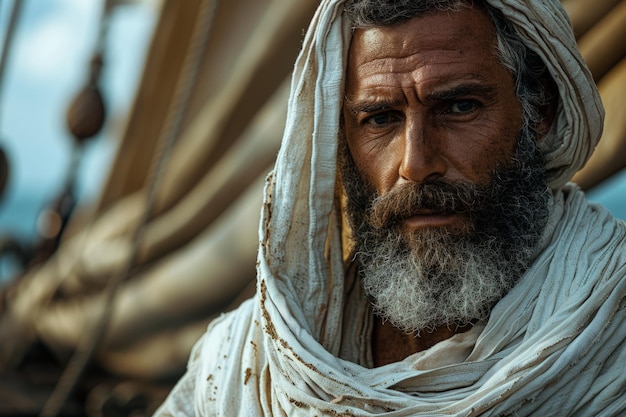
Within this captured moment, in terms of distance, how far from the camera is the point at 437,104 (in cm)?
203

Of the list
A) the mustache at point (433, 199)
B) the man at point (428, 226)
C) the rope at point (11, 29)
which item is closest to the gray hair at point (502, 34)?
the man at point (428, 226)

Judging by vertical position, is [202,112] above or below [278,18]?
below

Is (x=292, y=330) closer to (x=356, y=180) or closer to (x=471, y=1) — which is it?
(x=356, y=180)

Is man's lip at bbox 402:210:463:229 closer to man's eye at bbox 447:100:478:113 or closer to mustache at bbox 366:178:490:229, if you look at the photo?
mustache at bbox 366:178:490:229

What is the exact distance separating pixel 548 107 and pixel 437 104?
0.27 meters

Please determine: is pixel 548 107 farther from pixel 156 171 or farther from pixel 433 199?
pixel 156 171

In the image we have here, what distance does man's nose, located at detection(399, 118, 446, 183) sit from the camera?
1982 millimetres

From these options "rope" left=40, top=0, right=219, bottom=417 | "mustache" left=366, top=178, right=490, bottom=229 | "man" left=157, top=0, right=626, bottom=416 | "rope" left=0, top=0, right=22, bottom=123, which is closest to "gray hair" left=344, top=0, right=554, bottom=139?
"man" left=157, top=0, right=626, bottom=416

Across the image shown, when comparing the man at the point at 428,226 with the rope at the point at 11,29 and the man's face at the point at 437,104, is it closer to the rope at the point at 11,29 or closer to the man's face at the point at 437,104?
the man's face at the point at 437,104

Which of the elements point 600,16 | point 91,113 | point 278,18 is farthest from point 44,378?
point 600,16

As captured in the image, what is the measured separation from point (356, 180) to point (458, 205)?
251 mm

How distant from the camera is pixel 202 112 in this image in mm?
5074

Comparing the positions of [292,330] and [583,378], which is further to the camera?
[292,330]

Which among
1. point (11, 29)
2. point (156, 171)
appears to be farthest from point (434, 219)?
point (11, 29)
